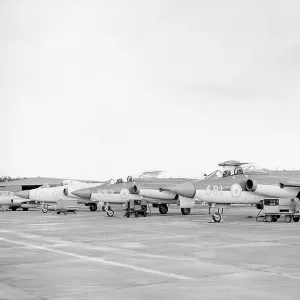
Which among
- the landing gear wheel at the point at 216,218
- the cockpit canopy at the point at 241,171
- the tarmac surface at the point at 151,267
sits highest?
the cockpit canopy at the point at 241,171

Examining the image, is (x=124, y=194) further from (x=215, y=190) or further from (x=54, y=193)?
(x=215, y=190)

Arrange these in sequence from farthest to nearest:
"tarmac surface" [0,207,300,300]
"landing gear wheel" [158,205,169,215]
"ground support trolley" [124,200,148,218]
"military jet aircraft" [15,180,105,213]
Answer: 1. "military jet aircraft" [15,180,105,213]
2. "landing gear wheel" [158,205,169,215]
3. "ground support trolley" [124,200,148,218]
4. "tarmac surface" [0,207,300,300]

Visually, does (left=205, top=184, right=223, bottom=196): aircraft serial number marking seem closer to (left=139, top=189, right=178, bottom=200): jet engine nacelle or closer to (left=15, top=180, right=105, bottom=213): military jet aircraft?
(left=139, top=189, right=178, bottom=200): jet engine nacelle

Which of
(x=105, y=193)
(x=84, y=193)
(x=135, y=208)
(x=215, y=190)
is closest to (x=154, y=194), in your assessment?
(x=135, y=208)

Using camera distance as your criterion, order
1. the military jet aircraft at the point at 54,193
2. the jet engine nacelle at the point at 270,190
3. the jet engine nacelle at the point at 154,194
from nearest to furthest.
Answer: the jet engine nacelle at the point at 270,190
the jet engine nacelle at the point at 154,194
the military jet aircraft at the point at 54,193

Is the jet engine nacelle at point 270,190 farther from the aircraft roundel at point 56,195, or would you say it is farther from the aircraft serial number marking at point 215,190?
the aircraft roundel at point 56,195

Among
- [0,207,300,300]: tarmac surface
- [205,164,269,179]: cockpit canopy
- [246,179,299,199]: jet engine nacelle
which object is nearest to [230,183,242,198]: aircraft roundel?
[246,179,299,199]: jet engine nacelle

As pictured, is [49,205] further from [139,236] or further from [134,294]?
[134,294]

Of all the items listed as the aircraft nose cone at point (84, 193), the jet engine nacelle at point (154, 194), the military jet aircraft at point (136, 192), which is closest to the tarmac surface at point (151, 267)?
the jet engine nacelle at point (154, 194)

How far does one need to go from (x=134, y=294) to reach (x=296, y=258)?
4.32 meters

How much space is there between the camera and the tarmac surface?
661 cm

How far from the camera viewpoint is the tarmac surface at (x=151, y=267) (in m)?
6.61

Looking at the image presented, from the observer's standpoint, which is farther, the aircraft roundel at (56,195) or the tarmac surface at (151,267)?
the aircraft roundel at (56,195)

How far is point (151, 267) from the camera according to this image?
856 cm
